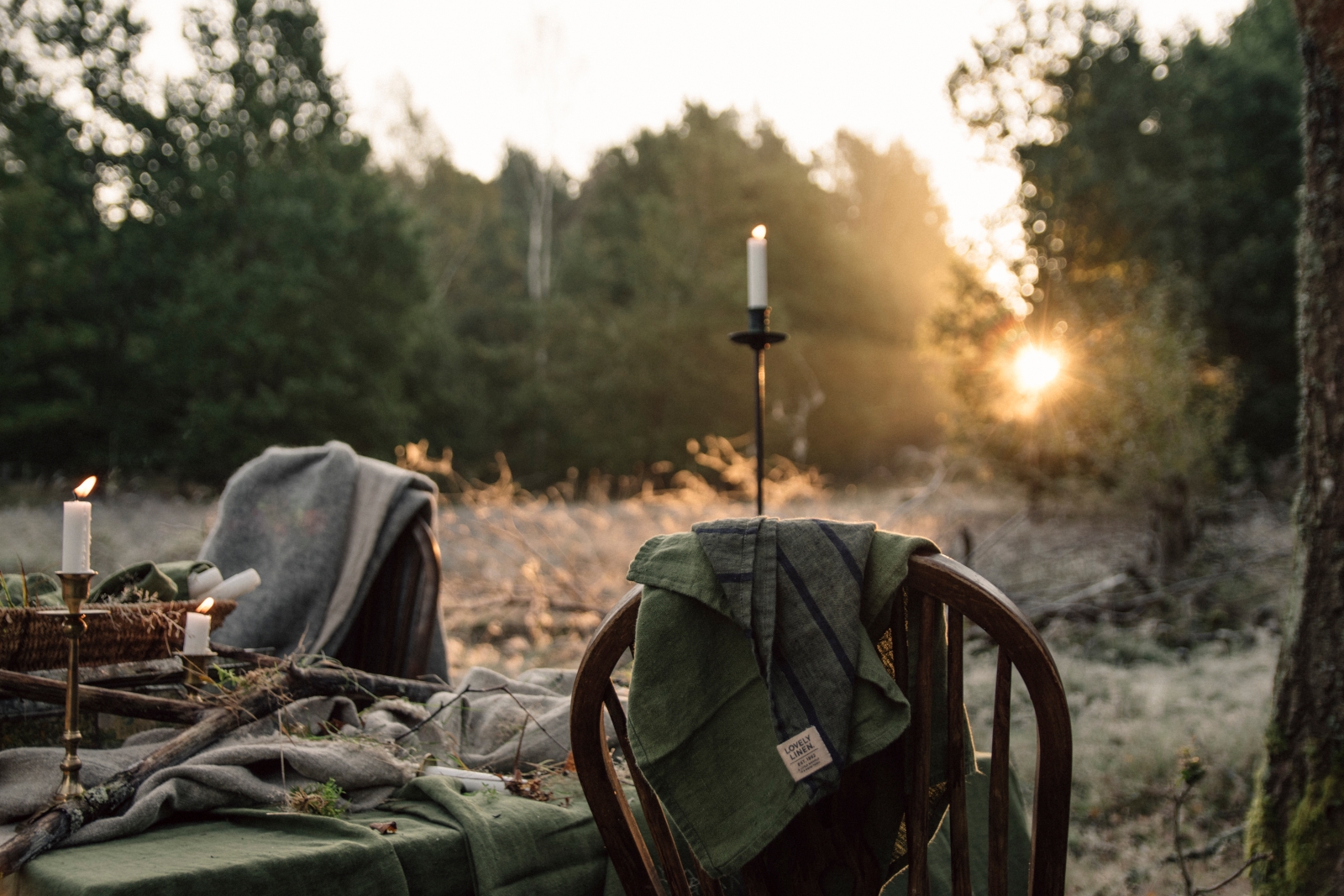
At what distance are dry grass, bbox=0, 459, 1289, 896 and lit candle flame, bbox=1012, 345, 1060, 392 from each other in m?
1.37

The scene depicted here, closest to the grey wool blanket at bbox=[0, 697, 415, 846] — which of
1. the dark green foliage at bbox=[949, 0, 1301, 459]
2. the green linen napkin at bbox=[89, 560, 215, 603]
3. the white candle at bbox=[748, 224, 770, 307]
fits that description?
the green linen napkin at bbox=[89, 560, 215, 603]

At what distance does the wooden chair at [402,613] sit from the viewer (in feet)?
7.13

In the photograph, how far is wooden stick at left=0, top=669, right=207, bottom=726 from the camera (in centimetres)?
133

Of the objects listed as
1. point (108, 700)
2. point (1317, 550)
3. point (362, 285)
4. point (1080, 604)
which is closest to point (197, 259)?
point (362, 285)

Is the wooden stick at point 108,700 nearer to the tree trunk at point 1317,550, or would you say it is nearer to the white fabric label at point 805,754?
the white fabric label at point 805,754

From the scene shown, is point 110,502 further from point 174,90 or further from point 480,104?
point 480,104

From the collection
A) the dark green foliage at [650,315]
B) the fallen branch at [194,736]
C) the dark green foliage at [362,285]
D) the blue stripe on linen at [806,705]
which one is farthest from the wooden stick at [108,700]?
the dark green foliage at [650,315]

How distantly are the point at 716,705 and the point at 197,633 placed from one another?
98cm

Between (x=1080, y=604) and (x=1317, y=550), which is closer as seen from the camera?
(x=1317, y=550)

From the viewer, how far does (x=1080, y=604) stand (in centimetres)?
557

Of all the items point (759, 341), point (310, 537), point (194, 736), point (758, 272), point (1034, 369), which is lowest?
point (194, 736)

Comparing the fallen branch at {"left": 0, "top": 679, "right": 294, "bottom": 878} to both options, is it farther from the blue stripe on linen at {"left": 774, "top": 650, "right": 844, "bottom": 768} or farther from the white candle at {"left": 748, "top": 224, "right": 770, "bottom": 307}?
the white candle at {"left": 748, "top": 224, "right": 770, "bottom": 307}

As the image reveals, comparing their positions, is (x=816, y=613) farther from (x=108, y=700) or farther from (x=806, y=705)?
(x=108, y=700)

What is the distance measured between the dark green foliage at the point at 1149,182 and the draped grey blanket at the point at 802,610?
33.4 feet
